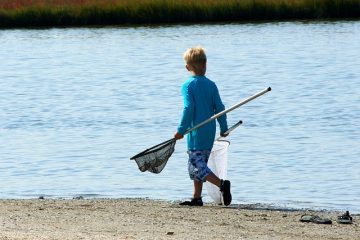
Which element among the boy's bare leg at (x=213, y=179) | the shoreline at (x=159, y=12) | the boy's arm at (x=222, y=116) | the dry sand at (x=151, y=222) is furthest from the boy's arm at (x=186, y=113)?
the shoreline at (x=159, y=12)

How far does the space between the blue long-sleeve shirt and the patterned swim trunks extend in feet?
0.16

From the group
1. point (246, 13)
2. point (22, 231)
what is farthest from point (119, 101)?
point (246, 13)

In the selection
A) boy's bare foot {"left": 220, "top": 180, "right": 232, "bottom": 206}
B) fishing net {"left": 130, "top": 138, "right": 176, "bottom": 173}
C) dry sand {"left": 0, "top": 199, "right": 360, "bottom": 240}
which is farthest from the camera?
fishing net {"left": 130, "top": 138, "right": 176, "bottom": 173}

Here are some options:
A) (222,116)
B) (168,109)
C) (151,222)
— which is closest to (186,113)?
(222,116)

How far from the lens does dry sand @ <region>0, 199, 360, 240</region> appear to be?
906cm

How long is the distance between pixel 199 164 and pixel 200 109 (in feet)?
1.61

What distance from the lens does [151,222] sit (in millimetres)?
9812

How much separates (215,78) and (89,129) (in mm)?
7575

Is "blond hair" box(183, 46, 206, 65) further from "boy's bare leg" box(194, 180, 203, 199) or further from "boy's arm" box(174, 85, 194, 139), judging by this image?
"boy's bare leg" box(194, 180, 203, 199)

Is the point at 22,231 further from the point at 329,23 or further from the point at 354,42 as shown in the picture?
the point at 329,23

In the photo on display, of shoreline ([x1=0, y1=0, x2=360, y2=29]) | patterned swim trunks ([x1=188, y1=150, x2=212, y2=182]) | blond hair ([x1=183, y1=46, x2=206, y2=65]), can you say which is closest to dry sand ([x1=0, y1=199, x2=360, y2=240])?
patterned swim trunks ([x1=188, y1=150, x2=212, y2=182])

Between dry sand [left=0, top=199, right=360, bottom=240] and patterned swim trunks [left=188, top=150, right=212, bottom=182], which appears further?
patterned swim trunks [left=188, top=150, right=212, bottom=182]

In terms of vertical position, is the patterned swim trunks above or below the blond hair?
below

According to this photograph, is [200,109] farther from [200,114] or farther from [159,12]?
[159,12]
